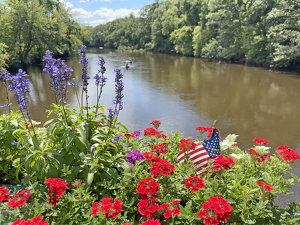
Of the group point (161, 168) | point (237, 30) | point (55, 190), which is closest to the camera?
point (55, 190)

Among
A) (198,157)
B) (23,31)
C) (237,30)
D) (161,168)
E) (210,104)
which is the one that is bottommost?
(210,104)

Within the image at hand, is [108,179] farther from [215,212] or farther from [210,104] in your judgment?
[210,104]

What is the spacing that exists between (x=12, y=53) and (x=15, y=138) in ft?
66.3

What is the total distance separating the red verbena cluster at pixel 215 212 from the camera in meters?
1.71

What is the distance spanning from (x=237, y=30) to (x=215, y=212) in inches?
1055

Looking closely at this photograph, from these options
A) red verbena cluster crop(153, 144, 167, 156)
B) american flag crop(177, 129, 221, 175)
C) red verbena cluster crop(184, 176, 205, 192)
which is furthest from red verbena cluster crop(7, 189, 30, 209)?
american flag crop(177, 129, 221, 175)

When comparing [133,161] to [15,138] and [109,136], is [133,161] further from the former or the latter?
[15,138]

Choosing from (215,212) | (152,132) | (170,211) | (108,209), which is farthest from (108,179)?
(215,212)

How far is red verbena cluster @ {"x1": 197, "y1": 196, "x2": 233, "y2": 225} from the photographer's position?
1706 mm

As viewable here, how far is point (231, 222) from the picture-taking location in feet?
6.55

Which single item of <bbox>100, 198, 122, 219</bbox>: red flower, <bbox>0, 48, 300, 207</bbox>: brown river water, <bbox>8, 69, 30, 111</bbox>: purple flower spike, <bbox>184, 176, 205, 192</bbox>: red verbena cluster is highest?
<bbox>8, 69, 30, 111</bbox>: purple flower spike

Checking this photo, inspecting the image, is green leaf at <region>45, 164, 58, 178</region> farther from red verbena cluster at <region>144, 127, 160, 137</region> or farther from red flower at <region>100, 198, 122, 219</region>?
Answer: red verbena cluster at <region>144, 127, 160, 137</region>

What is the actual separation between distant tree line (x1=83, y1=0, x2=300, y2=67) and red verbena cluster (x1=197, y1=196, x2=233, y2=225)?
59.1 ft

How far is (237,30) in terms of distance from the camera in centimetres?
2488
